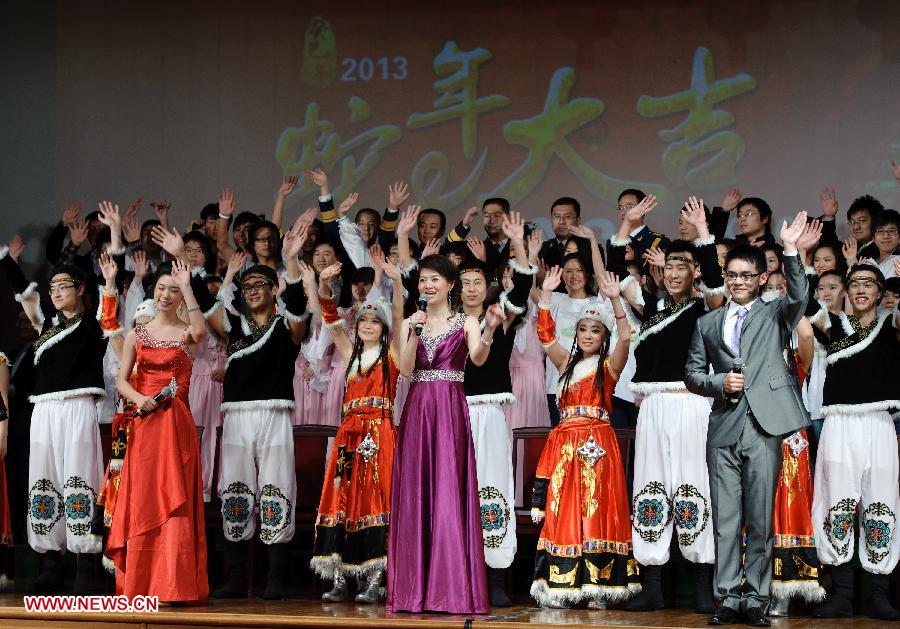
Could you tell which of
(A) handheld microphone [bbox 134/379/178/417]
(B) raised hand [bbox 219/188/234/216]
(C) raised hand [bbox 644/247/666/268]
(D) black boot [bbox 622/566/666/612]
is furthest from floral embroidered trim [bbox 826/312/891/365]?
(B) raised hand [bbox 219/188/234/216]

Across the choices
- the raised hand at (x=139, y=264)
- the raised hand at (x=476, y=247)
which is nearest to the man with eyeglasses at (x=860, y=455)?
the raised hand at (x=476, y=247)

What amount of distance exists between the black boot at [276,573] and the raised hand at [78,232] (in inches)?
126

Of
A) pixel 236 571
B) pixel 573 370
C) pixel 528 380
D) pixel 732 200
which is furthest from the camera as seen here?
pixel 732 200

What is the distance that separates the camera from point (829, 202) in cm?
766

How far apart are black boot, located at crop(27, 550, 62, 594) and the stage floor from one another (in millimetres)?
1105

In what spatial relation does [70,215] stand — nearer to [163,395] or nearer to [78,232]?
[78,232]

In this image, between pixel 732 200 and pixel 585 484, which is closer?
pixel 585 484

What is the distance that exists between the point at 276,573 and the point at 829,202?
4037 millimetres

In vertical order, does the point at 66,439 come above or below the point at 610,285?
below

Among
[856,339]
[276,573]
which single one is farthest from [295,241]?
[856,339]

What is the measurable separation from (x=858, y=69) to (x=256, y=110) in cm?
423

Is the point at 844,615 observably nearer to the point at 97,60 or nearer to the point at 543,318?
the point at 543,318

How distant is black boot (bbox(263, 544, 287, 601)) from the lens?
5812mm

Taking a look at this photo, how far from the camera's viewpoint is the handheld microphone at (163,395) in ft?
18.3
